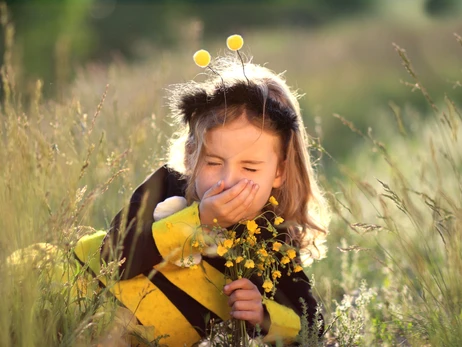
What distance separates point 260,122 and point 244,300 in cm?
64

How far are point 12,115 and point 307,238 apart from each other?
124cm

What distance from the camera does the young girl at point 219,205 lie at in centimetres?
259

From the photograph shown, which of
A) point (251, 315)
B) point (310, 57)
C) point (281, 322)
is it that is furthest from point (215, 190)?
point (310, 57)

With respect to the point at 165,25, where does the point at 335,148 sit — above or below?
below

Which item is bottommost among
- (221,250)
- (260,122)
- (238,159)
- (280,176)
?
(221,250)

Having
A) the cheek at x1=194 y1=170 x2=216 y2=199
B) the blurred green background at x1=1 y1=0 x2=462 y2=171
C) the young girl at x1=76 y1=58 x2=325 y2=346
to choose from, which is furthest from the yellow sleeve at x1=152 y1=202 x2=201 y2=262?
the blurred green background at x1=1 y1=0 x2=462 y2=171

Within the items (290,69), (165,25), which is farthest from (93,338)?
(165,25)

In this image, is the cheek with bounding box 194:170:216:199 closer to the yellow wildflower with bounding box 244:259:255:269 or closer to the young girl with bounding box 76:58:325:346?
the young girl with bounding box 76:58:325:346

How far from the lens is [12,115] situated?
2732 mm

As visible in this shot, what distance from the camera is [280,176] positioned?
3.00m

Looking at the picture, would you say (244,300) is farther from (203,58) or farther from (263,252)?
(203,58)

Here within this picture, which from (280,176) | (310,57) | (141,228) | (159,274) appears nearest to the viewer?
(141,228)

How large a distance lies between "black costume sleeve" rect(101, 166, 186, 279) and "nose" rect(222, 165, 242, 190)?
27 centimetres

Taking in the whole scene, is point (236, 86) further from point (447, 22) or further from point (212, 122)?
point (447, 22)
